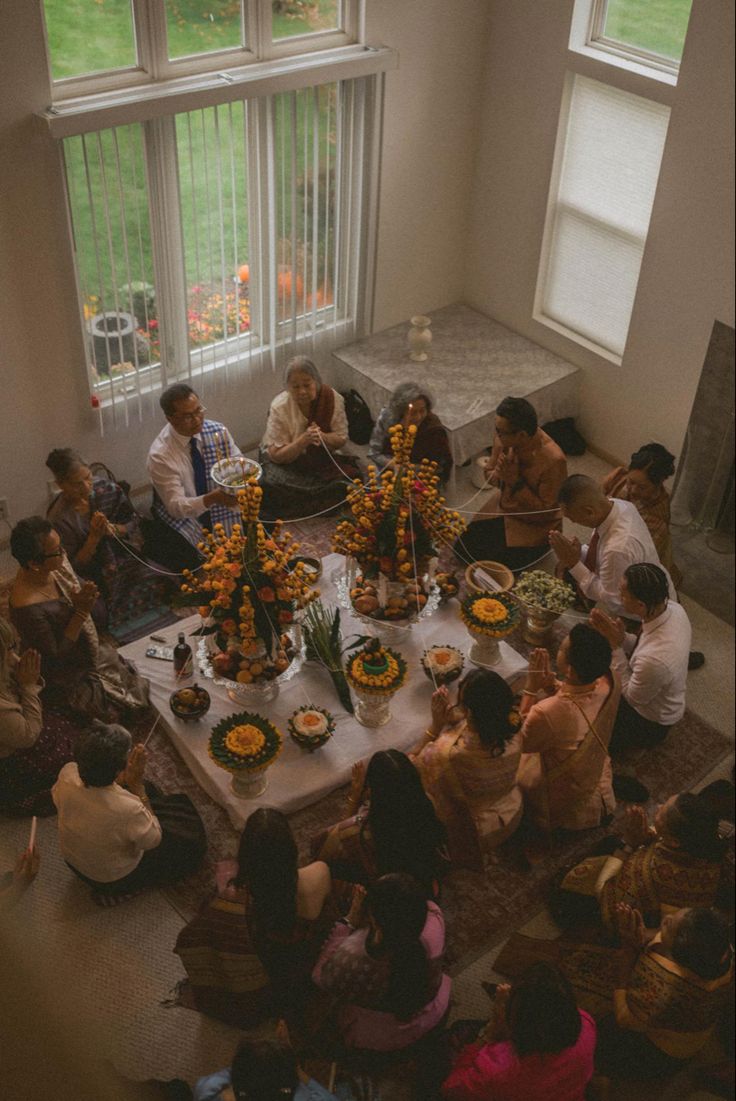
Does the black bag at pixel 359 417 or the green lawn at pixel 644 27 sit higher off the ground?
the green lawn at pixel 644 27

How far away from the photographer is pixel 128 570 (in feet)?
13.9

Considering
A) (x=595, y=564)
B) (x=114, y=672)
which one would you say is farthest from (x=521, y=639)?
(x=114, y=672)

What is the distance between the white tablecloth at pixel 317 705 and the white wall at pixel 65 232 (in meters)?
1.25

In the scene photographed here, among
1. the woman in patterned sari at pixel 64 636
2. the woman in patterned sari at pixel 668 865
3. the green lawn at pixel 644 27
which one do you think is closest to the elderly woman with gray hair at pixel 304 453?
the woman in patterned sari at pixel 64 636

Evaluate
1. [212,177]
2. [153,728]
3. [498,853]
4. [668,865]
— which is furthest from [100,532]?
[668,865]

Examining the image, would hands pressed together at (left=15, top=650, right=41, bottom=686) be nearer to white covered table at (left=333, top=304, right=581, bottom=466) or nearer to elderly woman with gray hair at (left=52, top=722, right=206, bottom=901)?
elderly woman with gray hair at (left=52, top=722, right=206, bottom=901)

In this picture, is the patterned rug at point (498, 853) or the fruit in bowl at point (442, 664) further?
the fruit in bowl at point (442, 664)

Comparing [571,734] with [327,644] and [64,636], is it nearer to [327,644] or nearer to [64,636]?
[327,644]

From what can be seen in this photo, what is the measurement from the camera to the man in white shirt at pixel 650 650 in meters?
3.13

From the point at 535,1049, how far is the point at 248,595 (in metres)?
1.52

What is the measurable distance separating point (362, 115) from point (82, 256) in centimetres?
147

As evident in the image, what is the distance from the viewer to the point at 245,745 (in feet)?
9.68

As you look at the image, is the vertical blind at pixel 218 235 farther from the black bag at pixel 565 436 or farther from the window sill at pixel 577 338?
the black bag at pixel 565 436

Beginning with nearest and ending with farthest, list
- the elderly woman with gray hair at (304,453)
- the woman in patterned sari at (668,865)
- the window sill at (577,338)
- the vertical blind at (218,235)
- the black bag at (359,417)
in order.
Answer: the woman in patterned sari at (668,865) < the vertical blind at (218,235) < the elderly woman with gray hair at (304,453) < the window sill at (577,338) < the black bag at (359,417)
